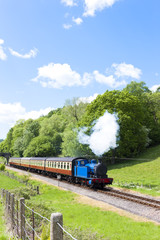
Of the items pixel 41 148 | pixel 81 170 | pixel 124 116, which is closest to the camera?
pixel 81 170

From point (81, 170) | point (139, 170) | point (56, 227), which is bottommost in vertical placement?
point (139, 170)

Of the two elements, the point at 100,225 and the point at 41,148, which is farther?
the point at 41,148

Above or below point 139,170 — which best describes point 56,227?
above

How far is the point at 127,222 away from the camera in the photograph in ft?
36.5

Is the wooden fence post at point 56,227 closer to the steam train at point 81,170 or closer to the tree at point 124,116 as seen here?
the steam train at point 81,170

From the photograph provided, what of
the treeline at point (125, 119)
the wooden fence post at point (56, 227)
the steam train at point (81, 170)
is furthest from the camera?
the treeline at point (125, 119)

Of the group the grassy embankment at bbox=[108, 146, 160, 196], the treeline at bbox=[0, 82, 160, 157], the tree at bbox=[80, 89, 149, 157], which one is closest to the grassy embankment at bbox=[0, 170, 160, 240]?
the grassy embankment at bbox=[108, 146, 160, 196]

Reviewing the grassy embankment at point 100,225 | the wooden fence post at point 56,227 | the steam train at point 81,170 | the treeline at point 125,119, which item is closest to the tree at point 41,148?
the treeline at point 125,119

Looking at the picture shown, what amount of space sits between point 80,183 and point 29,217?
15384 mm

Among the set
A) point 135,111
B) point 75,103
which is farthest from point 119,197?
point 75,103

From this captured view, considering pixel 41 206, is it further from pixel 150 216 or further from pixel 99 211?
pixel 150 216

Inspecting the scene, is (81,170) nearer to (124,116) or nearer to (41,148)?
(124,116)

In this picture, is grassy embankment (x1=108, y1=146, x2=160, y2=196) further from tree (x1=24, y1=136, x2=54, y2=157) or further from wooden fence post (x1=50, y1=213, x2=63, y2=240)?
tree (x1=24, y1=136, x2=54, y2=157)

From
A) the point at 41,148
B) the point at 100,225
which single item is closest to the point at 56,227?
the point at 100,225
